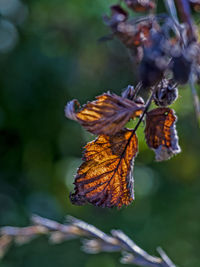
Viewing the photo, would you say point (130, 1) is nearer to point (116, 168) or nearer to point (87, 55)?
point (116, 168)

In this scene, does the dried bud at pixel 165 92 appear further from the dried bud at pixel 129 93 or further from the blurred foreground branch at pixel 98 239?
the blurred foreground branch at pixel 98 239

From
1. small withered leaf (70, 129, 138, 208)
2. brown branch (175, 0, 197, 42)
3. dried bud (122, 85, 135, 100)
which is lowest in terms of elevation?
small withered leaf (70, 129, 138, 208)

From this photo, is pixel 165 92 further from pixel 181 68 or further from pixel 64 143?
pixel 64 143

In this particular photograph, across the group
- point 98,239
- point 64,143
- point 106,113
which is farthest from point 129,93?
point 64,143

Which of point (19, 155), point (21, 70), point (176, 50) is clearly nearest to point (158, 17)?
point (176, 50)

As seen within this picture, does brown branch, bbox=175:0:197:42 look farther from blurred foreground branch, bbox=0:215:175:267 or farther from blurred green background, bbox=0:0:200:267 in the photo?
blurred green background, bbox=0:0:200:267

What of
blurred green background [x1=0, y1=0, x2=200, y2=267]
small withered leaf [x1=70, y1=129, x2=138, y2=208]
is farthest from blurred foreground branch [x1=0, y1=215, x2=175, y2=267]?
blurred green background [x1=0, y1=0, x2=200, y2=267]
